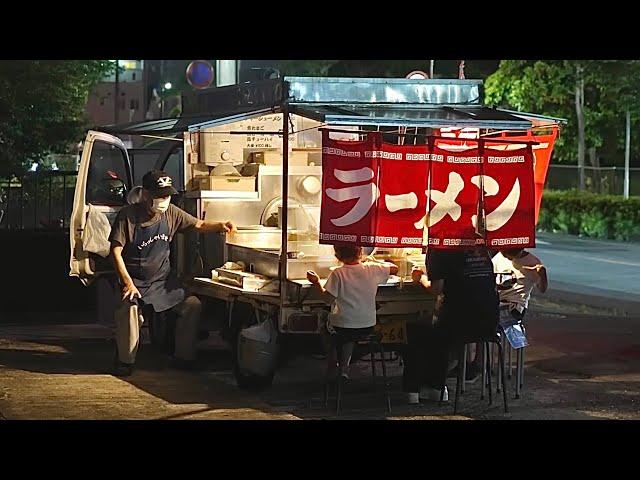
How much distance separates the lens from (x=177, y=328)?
34.3ft

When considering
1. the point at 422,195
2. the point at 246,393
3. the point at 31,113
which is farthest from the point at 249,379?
the point at 31,113

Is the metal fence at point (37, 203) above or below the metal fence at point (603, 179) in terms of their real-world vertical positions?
below

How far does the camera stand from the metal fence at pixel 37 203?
13.5 metres

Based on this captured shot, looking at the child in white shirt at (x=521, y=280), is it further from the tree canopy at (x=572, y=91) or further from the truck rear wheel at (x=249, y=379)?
the tree canopy at (x=572, y=91)

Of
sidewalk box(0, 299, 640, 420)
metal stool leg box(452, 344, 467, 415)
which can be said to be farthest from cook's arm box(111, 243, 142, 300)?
metal stool leg box(452, 344, 467, 415)

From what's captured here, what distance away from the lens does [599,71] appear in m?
28.7

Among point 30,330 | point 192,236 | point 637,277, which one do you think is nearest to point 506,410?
point 192,236

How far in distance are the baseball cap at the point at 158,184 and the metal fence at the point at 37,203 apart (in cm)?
372

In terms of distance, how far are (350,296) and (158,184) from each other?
2.29 m

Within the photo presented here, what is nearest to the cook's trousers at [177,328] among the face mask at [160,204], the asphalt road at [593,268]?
the face mask at [160,204]

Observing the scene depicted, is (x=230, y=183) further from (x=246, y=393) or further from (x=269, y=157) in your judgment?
(x=246, y=393)

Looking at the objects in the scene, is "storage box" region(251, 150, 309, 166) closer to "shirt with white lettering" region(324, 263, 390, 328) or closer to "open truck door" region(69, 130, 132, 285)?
"open truck door" region(69, 130, 132, 285)

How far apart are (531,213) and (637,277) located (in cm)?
1074
